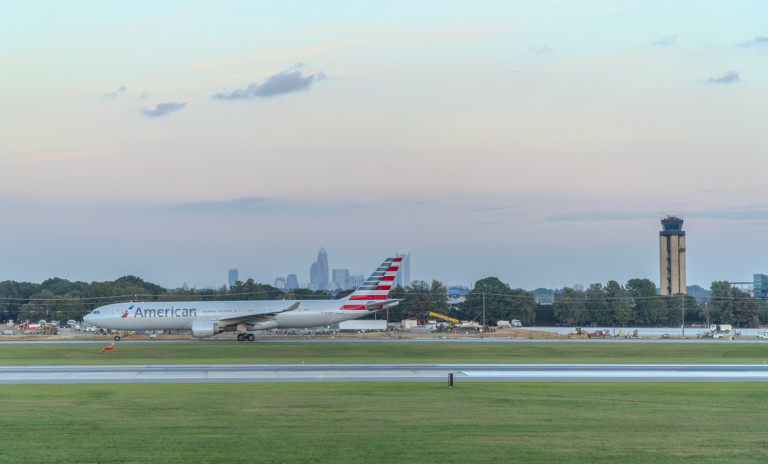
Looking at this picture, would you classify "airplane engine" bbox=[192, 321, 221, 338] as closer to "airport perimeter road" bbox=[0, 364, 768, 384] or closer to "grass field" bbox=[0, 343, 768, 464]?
"airport perimeter road" bbox=[0, 364, 768, 384]

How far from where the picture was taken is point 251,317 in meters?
72.1

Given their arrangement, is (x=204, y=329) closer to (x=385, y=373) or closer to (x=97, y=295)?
(x=385, y=373)

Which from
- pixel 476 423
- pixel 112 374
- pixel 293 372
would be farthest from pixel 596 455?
pixel 112 374

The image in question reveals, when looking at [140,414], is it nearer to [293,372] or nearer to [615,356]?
[293,372]

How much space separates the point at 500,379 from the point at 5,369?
90.3 ft

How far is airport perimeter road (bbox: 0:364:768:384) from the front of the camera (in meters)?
37.4

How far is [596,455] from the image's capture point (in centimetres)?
1959

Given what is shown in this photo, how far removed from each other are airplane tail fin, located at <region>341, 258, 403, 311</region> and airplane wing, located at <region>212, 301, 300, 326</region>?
5902 millimetres

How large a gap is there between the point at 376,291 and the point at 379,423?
53.1 metres

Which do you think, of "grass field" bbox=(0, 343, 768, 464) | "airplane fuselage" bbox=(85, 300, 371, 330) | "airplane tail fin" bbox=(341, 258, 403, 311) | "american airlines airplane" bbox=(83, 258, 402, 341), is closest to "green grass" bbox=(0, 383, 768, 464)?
"grass field" bbox=(0, 343, 768, 464)

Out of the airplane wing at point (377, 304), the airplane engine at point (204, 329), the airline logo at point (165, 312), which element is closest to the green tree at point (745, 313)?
the airplane wing at point (377, 304)

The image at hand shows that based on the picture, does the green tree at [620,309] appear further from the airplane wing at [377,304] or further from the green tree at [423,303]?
the airplane wing at [377,304]

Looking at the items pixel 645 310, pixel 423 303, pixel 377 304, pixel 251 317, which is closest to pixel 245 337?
pixel 251 317

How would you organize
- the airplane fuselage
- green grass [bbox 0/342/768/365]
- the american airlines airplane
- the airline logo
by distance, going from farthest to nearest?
1. the airline logo
2. the airplane fuselage
3. the american airlines airplane
4. green grass [bbox 0/342/768/365]
